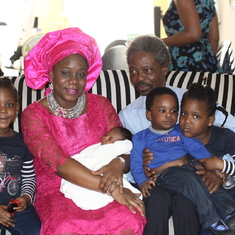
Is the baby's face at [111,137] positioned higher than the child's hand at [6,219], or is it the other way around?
the baby's face at [111,137]

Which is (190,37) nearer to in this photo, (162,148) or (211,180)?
(162,148)

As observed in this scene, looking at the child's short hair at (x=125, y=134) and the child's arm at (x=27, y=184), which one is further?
the child's short hair at (x=125, y=134)

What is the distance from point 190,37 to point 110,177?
1476 millimetres

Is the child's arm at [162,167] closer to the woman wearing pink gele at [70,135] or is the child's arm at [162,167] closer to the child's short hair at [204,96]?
the woman wearing pink gele at [70,135]

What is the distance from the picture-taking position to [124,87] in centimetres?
279

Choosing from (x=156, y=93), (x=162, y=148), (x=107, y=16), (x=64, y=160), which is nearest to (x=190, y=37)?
(x=156, y=93)

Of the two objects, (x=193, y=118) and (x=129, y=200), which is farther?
(x=193, y=118)

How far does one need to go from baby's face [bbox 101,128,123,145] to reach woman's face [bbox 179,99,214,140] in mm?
356

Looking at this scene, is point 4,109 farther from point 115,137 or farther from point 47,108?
point 115,137

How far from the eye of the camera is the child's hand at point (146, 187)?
214cm

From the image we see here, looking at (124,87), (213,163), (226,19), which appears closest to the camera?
(213,163)

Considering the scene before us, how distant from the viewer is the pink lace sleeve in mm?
2105

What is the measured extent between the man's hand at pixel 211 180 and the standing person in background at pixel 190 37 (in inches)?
48.6

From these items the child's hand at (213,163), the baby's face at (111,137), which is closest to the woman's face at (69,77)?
the baby's face at (111,137)
